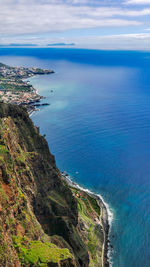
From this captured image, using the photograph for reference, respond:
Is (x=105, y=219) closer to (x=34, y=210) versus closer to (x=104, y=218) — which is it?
(x=104, y=218)

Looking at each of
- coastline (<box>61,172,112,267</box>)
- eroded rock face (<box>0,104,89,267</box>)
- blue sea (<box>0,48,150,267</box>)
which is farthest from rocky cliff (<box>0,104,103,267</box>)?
blue sea (<box>0,48,150,267</box>)

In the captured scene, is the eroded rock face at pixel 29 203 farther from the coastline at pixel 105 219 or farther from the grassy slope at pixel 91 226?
the coastline at pixel 105 219

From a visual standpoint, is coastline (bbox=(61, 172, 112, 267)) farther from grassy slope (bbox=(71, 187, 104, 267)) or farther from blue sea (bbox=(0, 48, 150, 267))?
blue sea (bbox=(0, 48, 150, 267))

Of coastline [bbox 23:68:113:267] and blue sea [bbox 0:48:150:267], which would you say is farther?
blue sea [bbox 0:48:150:267]

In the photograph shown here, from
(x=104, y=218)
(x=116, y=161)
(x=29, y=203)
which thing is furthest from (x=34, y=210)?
(x=116, y=161)

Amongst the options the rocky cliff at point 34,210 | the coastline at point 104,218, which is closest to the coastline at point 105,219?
the coastline at point 104,218

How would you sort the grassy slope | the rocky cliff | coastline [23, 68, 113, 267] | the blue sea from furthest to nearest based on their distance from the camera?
the blue sea → coastline [23, 68, 113, 267] → the grassy slope → the rocky cliff

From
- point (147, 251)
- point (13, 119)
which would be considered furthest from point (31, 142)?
point (147, 251)

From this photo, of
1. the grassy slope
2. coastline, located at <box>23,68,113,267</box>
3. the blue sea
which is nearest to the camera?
the grassy slope
